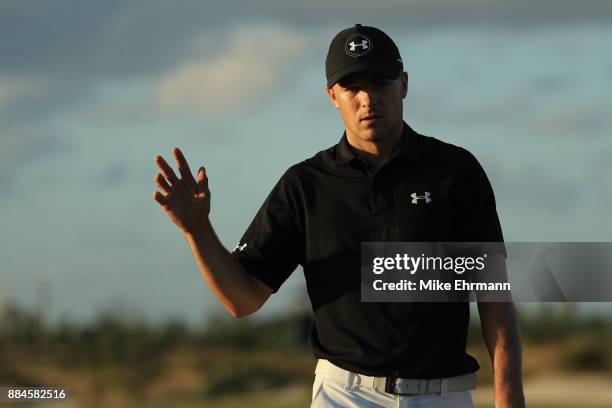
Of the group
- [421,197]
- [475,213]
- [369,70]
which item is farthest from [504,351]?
[369,70]

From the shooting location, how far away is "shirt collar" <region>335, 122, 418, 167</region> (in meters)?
5.80

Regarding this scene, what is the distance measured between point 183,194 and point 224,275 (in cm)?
55

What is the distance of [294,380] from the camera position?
68.4 feet

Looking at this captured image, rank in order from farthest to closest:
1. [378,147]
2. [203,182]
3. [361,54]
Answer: [378,147] < [361,54] < [203,182]

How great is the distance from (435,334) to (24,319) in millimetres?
16769

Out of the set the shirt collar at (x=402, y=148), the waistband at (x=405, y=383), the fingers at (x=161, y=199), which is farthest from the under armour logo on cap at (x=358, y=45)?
the waistband at (x=405, y=383)

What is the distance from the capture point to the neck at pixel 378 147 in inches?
228

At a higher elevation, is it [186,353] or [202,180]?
[186,353]

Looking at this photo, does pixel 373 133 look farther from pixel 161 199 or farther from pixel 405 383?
pixel 405 383

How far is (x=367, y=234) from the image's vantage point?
18.4 ft

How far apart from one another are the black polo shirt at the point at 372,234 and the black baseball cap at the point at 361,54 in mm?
403

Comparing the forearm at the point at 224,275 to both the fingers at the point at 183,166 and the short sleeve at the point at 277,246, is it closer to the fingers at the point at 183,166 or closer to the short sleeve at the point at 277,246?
the short sleeve at the point at 277,246

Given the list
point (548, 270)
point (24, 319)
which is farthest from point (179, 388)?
point (548, 270)

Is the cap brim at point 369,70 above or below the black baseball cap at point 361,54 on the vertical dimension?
below
